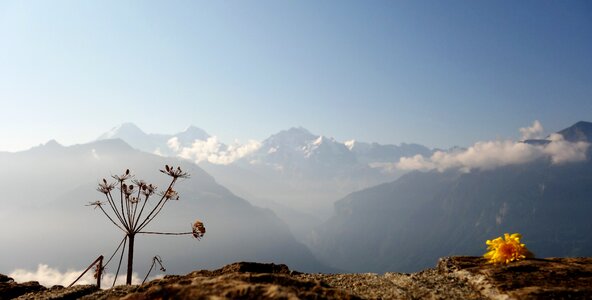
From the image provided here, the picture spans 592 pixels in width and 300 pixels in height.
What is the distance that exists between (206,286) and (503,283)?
327 inches

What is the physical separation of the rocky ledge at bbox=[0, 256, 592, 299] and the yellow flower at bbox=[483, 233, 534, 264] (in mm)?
360

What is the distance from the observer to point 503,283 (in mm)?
11539

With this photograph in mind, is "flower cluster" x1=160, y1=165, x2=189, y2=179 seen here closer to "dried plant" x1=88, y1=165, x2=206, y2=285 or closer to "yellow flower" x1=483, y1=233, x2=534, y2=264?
"dried plant" x1=88, y1=165, x2=206, y2=285

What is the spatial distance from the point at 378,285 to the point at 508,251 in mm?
4863

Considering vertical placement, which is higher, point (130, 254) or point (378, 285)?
point (130, 254)


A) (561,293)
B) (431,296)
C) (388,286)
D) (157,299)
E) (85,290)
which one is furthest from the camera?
(85,290)

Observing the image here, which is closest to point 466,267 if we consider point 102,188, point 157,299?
point 157,299

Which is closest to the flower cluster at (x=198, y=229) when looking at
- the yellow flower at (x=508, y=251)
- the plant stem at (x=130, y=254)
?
the plant stem at (x=130, y=254)

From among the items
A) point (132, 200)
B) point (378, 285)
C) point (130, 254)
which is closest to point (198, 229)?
point (130, 254)

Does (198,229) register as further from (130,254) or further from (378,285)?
(378,285)

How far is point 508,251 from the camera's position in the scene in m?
13.9

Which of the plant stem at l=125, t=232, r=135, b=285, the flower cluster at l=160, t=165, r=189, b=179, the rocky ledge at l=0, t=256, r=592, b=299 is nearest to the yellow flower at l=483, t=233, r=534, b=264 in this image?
the rocky ledge at l=0, t=256, r=592, b=299

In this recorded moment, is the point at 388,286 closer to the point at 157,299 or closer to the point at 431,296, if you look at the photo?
the point at 431,296

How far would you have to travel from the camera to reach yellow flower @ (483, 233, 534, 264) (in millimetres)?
13734
